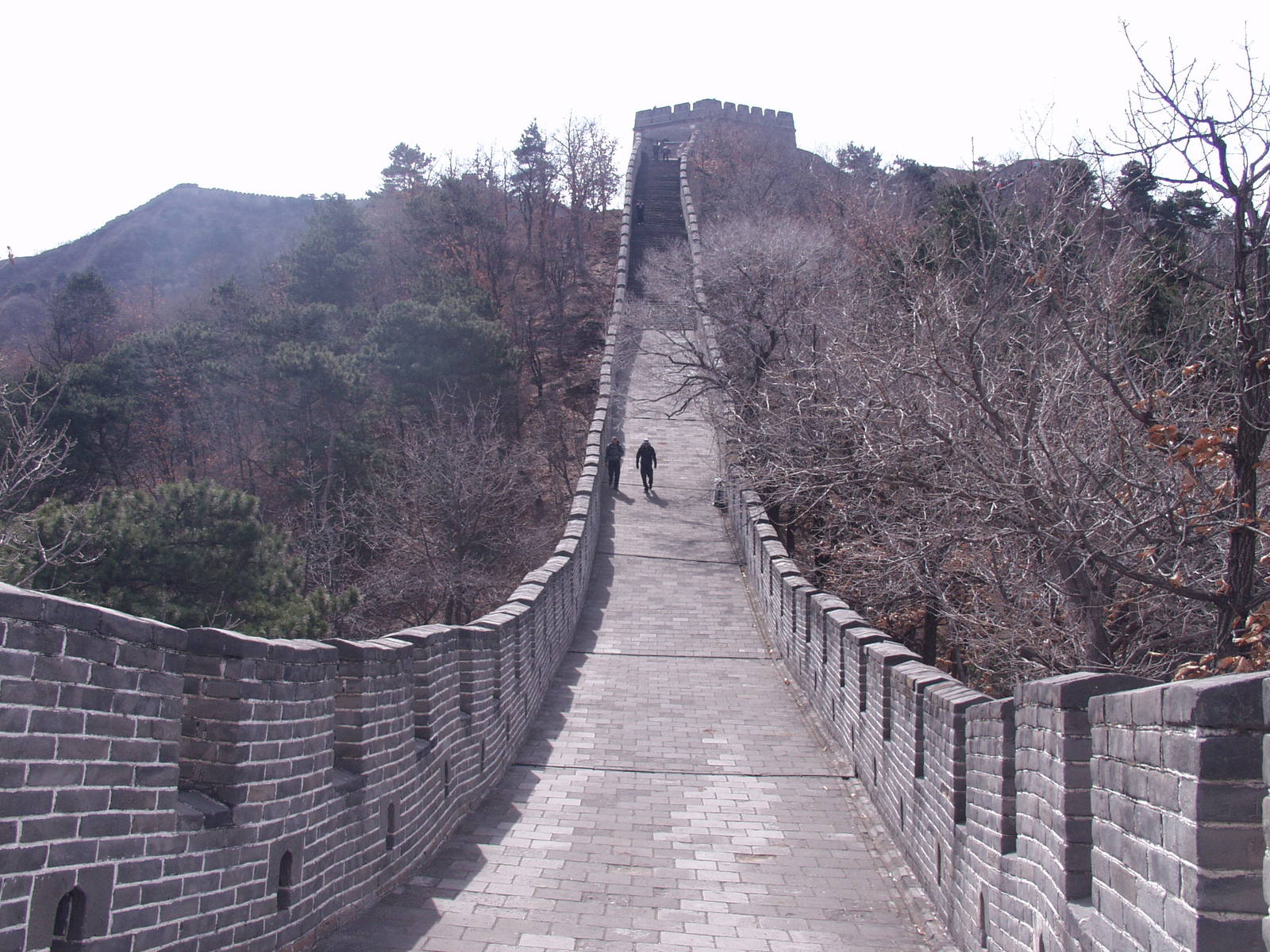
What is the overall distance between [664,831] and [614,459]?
Result: 1479 centimetres

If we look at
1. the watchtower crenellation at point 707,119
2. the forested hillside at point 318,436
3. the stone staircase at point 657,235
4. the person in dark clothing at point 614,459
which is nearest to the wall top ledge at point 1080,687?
the forested hillside at point 318,436

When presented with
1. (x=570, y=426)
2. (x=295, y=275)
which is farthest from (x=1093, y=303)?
(x=295, y=275)

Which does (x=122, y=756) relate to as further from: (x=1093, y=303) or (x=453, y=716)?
(x=1093, y=303)

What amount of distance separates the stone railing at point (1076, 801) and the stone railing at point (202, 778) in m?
3.00

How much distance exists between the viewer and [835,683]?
435 inches

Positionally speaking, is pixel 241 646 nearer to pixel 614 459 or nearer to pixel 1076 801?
pixel 1076 801

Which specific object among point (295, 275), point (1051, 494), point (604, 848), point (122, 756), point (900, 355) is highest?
point (295, 275)

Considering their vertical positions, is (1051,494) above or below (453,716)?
above

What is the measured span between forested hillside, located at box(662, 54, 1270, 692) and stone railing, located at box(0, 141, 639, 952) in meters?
4.15

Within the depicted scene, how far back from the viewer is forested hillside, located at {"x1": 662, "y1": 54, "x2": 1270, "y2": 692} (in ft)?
20.6

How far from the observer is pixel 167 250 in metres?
63.4

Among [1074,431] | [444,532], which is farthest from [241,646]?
[444,532]

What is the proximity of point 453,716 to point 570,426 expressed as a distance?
2494 cm

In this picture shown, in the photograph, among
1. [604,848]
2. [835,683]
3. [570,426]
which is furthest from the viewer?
[570,426]
